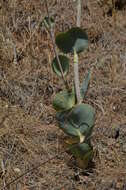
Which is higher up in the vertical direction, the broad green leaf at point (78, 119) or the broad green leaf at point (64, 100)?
the broad green leaf at point (64, 100)

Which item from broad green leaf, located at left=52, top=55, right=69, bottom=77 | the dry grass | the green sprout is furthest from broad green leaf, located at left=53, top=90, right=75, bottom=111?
the dry grass

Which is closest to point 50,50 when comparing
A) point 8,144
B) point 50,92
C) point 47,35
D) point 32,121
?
point 47,35

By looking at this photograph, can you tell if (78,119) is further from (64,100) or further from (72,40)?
(72,40)

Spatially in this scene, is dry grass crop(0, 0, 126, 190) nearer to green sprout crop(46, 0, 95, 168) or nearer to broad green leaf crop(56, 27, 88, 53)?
green sprout crop(46, 0, 95, 168)

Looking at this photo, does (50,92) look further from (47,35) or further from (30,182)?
(30,182)

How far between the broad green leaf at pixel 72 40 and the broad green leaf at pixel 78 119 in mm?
261

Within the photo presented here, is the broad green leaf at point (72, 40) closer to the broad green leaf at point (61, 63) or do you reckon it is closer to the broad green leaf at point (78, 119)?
the broad green leaf at point (61, 63)

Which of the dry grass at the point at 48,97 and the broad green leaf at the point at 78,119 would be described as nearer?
the broad green leaf at the point at 78,119

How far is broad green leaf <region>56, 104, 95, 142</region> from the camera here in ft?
5.74

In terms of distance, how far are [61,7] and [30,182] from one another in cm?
173

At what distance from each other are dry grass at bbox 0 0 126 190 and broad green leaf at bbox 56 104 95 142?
0.73 ft

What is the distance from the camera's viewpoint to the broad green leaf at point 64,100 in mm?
1773

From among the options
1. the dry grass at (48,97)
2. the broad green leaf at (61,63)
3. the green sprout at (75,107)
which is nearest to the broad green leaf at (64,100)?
the green sprout at (75,107)

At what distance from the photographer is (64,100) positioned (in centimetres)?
177
